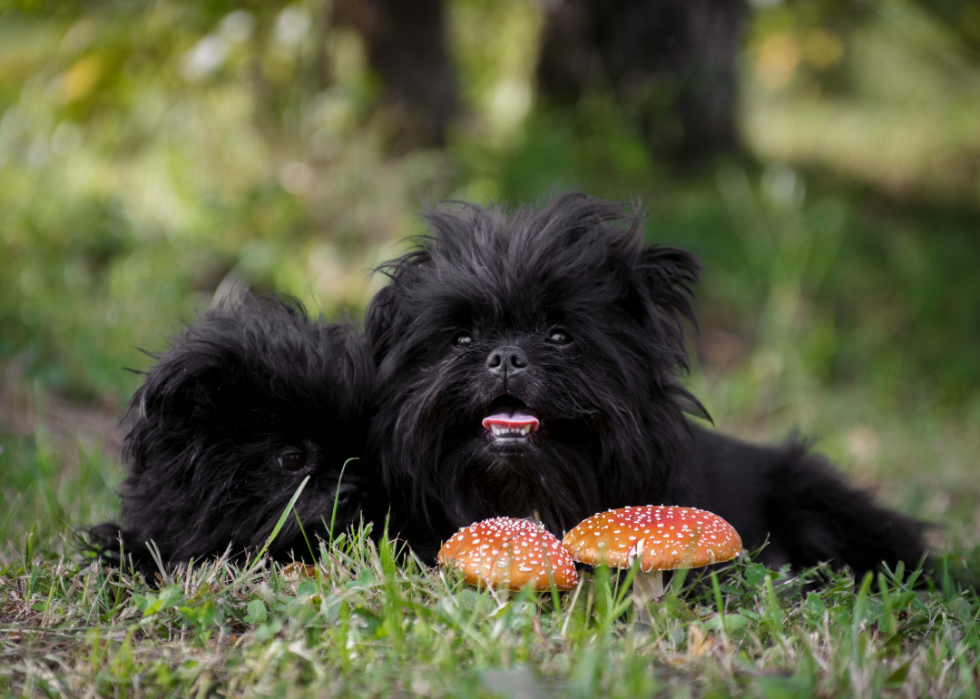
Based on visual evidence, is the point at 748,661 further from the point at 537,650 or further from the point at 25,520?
the point at 25,520

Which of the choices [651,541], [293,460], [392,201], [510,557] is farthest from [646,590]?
[392,201]

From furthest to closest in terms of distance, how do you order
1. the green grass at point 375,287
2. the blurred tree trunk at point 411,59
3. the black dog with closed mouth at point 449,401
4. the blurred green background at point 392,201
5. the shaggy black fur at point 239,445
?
the blurred tree trunk at point 411,59 < the blurred green background at point 392,201 < the shaggy black fur at point 239,445 < the black dog with closed mouth at point 449,401 < the green grass at point 375,287

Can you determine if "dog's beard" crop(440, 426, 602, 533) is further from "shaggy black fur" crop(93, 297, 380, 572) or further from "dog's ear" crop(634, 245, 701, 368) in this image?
"dog's ear" crop(634, 245, 701, 368)

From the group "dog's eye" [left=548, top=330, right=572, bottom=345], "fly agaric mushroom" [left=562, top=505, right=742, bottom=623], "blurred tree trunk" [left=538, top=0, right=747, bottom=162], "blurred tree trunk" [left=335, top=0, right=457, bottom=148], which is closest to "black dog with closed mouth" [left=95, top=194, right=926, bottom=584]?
"dog's eye" [left=548, top=330, right=572, bottom=345]

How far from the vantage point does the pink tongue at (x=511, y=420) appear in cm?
269

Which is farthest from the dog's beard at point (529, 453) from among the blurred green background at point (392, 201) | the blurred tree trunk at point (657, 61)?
the blurred tree trunk at point (657, 61)

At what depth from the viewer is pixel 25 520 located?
3652 mm

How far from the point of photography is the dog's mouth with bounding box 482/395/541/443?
8.83 ft

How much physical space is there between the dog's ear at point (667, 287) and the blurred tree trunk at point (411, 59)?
18.1ft

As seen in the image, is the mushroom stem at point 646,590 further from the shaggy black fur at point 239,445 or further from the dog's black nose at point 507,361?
the shaggy black fur at point 239,445

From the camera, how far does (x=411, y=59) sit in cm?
806

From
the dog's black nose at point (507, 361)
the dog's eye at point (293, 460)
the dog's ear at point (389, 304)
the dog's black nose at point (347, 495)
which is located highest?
the dog's ear at point (389, 304)

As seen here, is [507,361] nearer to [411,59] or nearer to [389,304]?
[389,304]

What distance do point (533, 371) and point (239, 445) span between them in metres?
1.08
